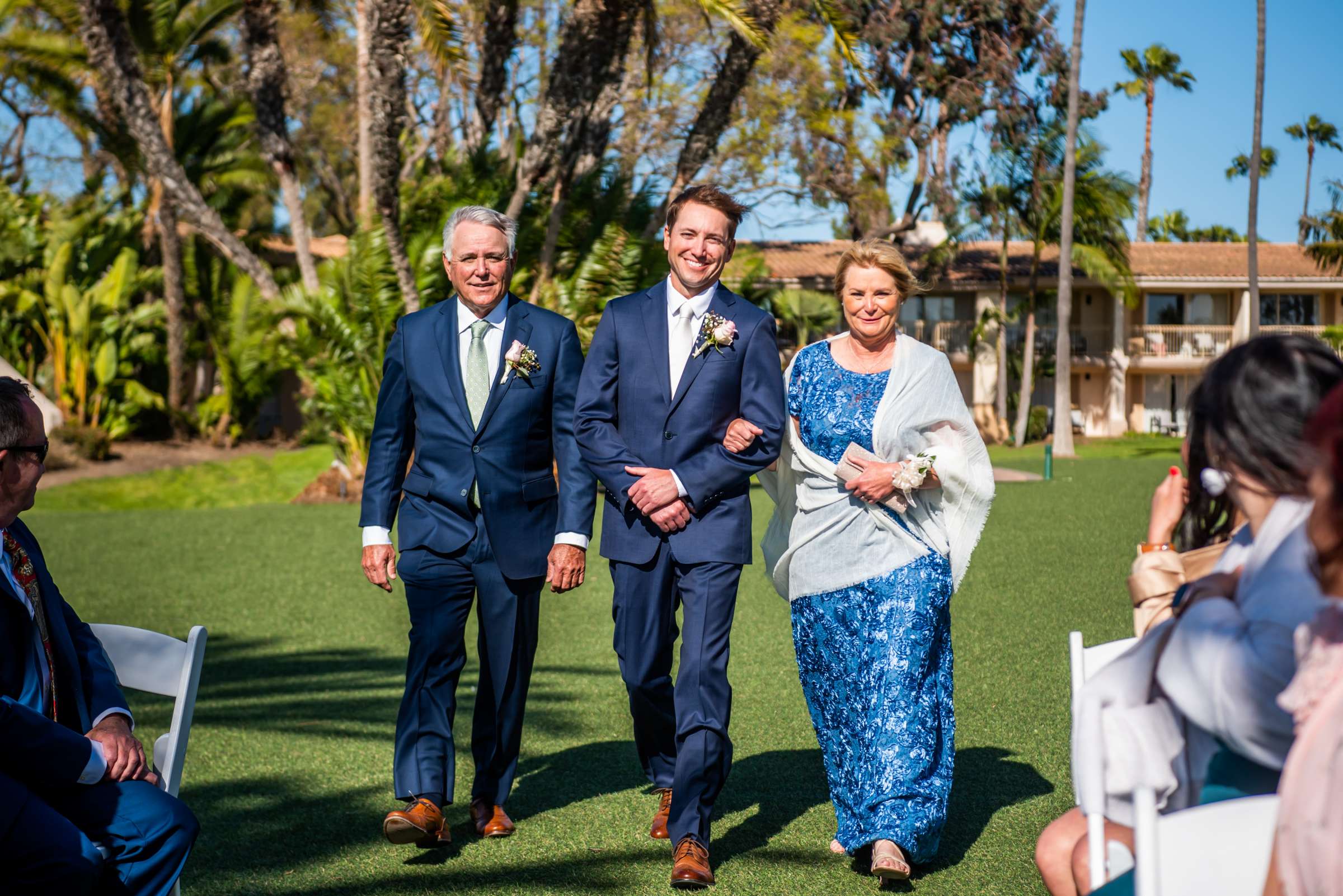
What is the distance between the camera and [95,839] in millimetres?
2883

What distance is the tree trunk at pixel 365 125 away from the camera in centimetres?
1739

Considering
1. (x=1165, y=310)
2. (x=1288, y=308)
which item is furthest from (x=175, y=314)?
(x=1288, y=308)

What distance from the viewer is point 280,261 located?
35188 mm

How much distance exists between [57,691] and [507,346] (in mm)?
2091

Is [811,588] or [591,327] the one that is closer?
[811,588]

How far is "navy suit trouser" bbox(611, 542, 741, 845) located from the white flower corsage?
2.08 ft

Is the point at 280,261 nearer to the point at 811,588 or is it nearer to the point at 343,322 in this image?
the point at 343,322

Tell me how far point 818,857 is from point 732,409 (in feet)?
5.30

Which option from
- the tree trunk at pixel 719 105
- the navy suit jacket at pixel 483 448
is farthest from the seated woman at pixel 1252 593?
the tree trunk at pixel 719 105

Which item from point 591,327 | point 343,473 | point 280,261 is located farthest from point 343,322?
point 280,261

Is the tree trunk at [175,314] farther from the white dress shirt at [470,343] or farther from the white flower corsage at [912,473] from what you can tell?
the white flower corsage at [912,473]

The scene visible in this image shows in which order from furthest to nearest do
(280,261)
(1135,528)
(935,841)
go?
1. (280,261)
2. (1135,528)
3. (935,841)

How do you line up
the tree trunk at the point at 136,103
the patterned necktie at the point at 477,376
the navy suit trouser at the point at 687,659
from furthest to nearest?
the tree trunk at the point at 136,103 → the patterned necktie at the point at 477,376 → the navy suit trouser at the point at 687,659

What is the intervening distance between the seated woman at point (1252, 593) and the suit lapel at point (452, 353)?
2.98 metres
